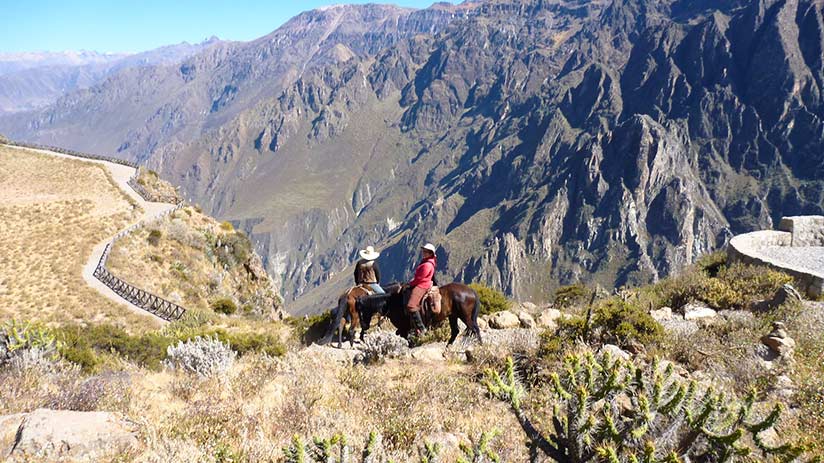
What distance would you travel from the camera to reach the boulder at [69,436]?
4.77 m

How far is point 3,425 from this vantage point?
17.5ft

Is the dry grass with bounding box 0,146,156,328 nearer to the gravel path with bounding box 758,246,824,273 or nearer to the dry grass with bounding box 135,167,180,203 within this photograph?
the dry grass with bounding box 135,167,180,203

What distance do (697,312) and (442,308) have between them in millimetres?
A: 7537

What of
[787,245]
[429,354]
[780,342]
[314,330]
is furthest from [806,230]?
[314,330]

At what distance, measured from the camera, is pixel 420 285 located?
11242mm

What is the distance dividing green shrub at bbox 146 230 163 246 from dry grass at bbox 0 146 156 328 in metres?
3.59

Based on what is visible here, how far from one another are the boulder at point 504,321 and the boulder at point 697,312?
15.5 feet

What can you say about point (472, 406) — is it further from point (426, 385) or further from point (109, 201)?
point (109, 201)

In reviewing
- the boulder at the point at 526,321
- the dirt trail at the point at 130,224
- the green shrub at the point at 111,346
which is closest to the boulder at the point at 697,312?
the boulder at the point at 526,321

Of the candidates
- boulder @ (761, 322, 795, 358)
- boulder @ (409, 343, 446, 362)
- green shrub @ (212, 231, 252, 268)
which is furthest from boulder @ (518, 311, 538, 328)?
green shrub @ (212, 231, 252, 268)

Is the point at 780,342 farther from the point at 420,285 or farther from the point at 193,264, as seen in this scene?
the point at 193,264

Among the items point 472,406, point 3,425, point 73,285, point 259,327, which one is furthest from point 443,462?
point 73,285

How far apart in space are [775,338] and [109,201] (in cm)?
4907

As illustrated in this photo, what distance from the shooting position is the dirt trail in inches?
984
